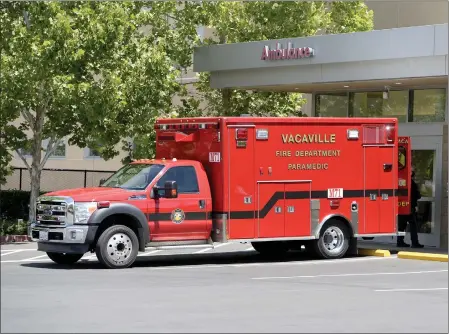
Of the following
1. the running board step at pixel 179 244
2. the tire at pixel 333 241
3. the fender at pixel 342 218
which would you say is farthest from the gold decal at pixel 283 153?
the running board step at pixel 179 244

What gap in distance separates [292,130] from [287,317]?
9247 mm

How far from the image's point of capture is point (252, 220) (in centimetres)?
2147

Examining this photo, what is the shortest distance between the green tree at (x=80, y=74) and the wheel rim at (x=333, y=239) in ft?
22.2

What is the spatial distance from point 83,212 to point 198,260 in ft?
12.7

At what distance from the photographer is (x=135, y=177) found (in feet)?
67.8

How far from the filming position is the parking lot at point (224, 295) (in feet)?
39.9

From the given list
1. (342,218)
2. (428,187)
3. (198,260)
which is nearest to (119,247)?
(198,260)

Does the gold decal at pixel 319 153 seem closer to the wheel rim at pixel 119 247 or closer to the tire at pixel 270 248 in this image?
the tire at pixel 270 248

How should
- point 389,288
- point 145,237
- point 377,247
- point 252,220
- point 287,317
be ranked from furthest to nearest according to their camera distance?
point 377,247 < point 252,220 < point 145,237 < point 389,288 < point 287,317

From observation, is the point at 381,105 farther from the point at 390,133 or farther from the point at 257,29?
the point at 257,29

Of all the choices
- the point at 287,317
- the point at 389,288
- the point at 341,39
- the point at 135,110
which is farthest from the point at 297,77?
the point at 287,317

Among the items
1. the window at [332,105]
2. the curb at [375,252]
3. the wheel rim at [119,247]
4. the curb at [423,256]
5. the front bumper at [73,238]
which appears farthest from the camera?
the window at [332,105]

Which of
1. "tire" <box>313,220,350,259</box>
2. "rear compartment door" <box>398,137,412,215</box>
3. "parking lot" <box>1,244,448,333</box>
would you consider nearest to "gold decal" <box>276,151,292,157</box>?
"tire" <box>313,220,350,259</box>

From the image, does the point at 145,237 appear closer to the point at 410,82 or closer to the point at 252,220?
the point at 252,220
